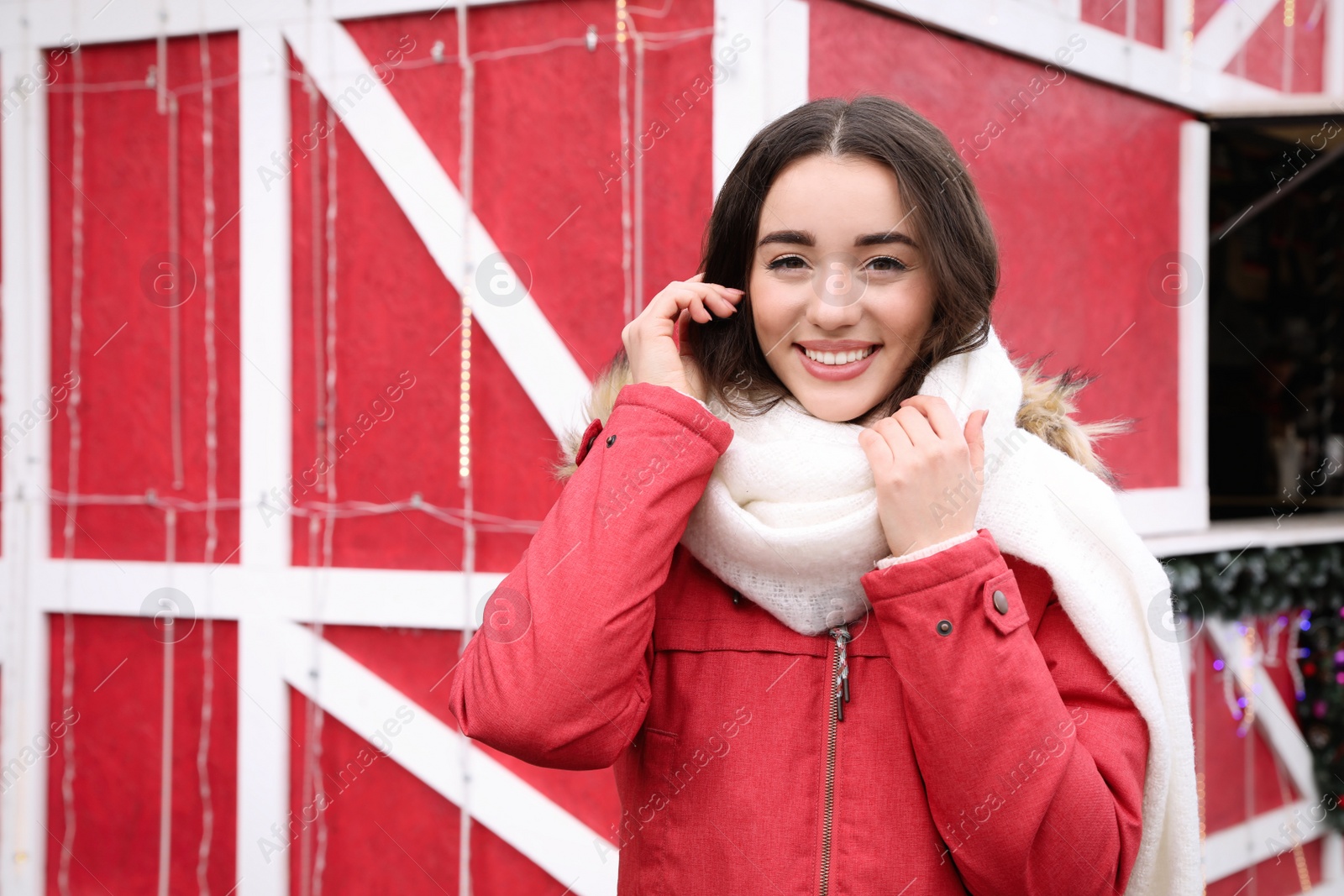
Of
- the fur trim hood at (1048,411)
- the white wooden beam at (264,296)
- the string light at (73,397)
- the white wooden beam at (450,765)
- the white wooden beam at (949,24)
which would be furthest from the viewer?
the string light at (73,397)

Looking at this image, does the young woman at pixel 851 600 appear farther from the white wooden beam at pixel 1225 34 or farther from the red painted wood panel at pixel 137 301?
the white wooden beam at pixel 1225 34

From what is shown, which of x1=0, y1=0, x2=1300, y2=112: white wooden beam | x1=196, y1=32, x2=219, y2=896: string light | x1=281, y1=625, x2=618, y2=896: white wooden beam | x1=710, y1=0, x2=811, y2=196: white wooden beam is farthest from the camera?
x1=196, y1=32, x2=219, y2=896: string light

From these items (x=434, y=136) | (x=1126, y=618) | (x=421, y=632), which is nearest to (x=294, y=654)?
(x=421, y=632)

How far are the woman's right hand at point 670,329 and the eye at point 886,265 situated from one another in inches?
8.2

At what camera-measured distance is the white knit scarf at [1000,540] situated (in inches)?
52.5

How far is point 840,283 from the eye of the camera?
136 centimetres

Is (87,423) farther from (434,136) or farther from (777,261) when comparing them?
(777,261)

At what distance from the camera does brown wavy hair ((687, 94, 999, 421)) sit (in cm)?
136

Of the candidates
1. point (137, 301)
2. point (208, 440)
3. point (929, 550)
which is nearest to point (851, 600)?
point (929, 550)

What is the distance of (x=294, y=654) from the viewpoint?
310 cm

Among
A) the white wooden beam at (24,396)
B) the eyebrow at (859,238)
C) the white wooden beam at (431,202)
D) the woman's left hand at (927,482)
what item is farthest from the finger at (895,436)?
the white wooden beam at (24,396)

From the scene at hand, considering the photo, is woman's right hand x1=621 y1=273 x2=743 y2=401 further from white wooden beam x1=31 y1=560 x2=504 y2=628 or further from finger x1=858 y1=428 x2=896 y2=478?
white wooden beam x1=31 y1=560 x2=504 y2=628

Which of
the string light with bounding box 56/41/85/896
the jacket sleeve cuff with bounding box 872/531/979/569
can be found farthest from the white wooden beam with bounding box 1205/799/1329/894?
the string light with bounding box 56/41/85/896

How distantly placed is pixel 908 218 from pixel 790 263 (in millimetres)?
160
